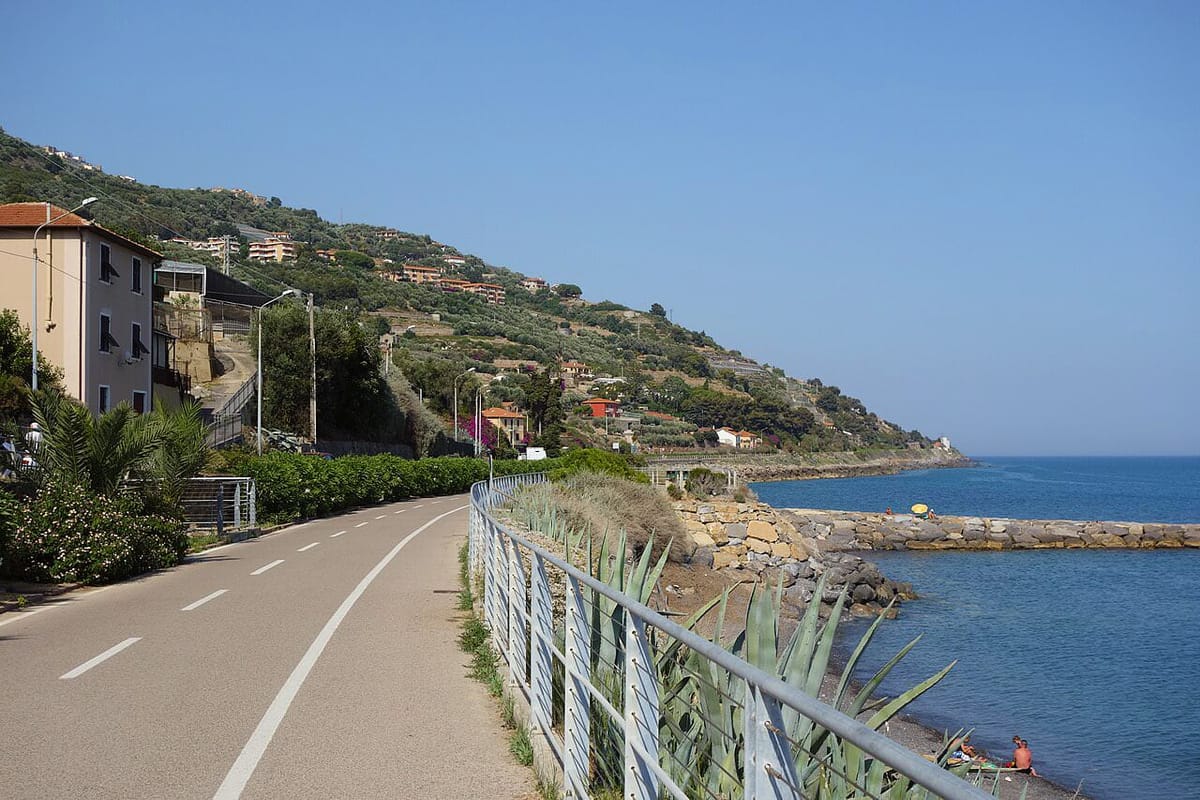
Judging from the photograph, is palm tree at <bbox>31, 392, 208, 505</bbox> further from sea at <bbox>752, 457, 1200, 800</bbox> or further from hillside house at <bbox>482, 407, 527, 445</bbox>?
hillside house at <bbox>482, 407, 527, 445</bbox>

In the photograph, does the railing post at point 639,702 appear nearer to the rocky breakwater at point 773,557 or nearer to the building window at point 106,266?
the rocky breakwater at point 773,557

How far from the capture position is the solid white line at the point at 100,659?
9512 mm

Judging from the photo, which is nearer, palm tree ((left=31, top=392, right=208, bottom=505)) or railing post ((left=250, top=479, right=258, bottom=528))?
palm tree ((left=31, top=392, right=208, bottom=505))

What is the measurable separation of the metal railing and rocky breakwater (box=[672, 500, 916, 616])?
1027 inches

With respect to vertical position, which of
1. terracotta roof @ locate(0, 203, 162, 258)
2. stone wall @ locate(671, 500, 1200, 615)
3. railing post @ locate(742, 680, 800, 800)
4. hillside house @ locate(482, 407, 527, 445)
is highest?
terracotta roof @ locate(0, 203, 162, 258)

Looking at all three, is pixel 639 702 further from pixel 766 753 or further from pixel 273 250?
pixel 273 250

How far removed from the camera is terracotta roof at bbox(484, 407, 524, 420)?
341 feet

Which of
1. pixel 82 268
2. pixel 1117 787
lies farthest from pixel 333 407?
pixel 1117 787

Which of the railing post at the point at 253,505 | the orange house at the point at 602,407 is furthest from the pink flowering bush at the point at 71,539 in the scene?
the orange house at the point at 602,407

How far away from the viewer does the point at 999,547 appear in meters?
57.9

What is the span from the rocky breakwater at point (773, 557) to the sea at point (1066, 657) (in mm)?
1598

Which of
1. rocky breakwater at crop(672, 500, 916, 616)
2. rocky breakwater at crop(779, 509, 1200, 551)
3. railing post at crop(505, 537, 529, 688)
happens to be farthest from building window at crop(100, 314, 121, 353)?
railing post at crop(505, 537, 529, 688)

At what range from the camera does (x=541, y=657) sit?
710cm

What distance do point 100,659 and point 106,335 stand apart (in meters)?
34.4
